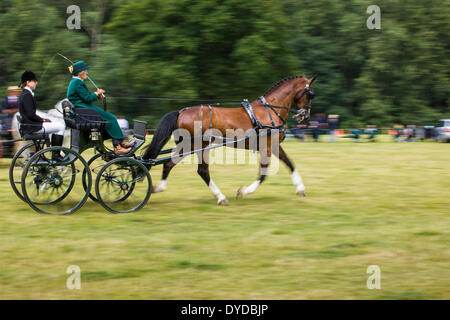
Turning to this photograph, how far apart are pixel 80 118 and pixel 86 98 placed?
0.88 ft

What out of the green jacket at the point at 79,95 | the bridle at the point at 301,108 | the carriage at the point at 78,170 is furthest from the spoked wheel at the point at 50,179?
the bridle at the point at 301,108

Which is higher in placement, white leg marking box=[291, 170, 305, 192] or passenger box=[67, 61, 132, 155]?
passenger box=[67, 61, 132, 155]

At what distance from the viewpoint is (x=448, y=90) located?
41.7 m

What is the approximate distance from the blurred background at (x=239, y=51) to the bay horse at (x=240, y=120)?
20.2m

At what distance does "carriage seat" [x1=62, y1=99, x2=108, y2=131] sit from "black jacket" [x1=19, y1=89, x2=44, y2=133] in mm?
579

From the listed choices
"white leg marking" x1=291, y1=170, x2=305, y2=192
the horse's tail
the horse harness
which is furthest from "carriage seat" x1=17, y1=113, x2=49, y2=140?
→ "white leg marking" x1=291, y1=170, x2=305, y2=192

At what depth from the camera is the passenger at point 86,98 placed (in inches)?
294

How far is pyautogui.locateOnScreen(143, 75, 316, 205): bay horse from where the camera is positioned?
8172mm

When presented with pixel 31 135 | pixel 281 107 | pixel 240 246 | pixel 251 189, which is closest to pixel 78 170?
pixel 31 135

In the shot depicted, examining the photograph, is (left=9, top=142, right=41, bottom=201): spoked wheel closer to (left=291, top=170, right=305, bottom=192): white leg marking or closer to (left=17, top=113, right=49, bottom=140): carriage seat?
(left=17, top=113, right=49, bottom=140): carriage seat

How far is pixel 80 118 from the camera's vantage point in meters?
7.46

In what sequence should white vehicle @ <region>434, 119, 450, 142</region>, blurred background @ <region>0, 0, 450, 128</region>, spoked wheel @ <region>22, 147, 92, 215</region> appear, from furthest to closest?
blurred background @ <region>0, 0, 450, 128</region> → white vehicle @ <region>434, 119, 450, 142</region> → spoked wheel @ <region>22, 147, 92, 215</region>
